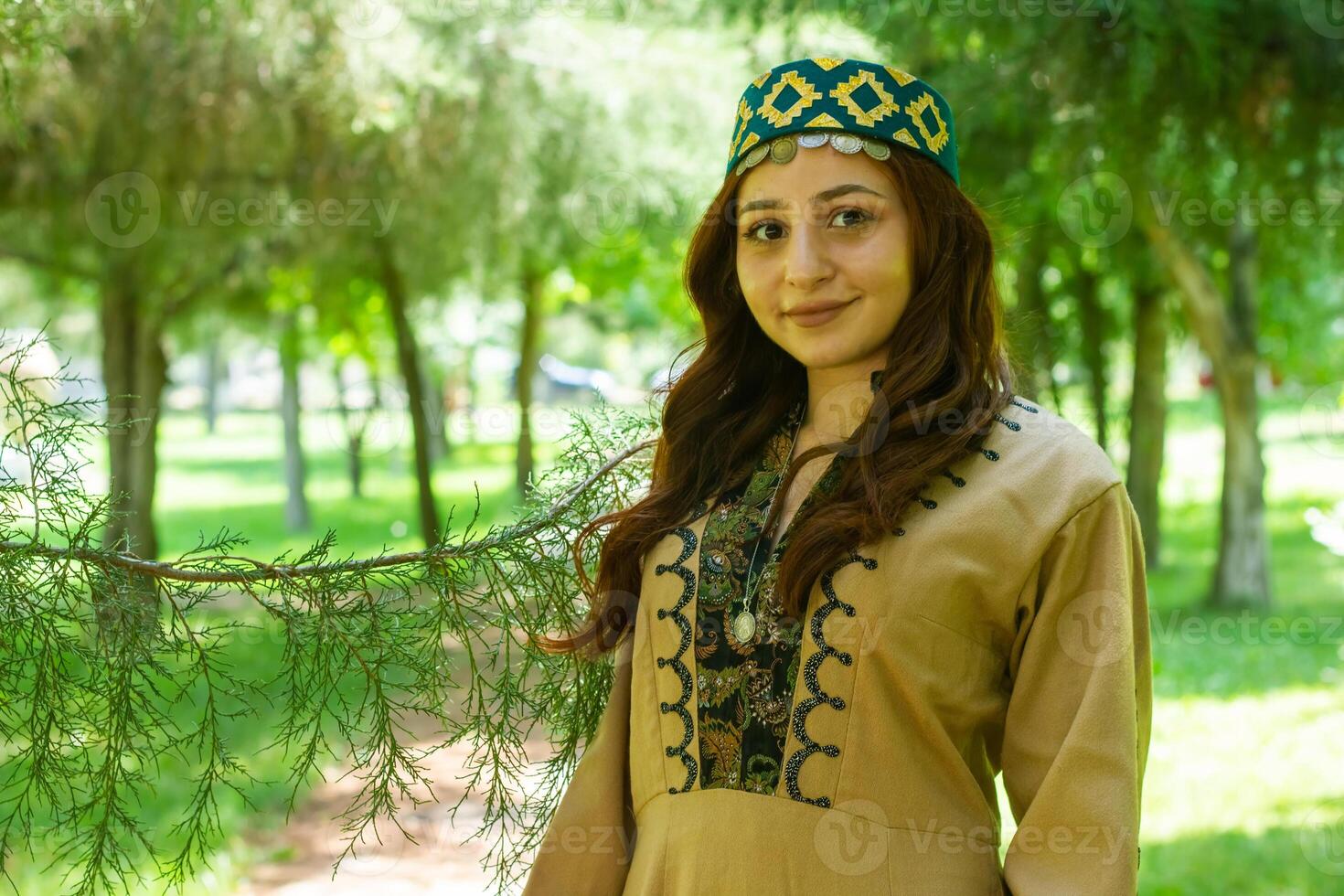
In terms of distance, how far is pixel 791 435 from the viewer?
7.04 ft

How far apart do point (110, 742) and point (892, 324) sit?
133 centimetres

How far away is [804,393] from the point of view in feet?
7.25

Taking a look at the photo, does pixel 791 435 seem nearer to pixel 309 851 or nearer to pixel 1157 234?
pixel 309 851

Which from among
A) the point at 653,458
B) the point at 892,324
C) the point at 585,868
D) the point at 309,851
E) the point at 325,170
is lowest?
the point at 309,851

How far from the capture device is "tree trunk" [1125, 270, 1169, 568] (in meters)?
11.4

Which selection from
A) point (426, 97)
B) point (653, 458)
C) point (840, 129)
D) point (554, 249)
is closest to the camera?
point (840, 129)

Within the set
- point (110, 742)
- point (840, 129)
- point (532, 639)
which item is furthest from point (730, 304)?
point (110, 742)

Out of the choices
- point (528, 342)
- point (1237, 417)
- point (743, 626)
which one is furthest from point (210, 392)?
point (743, 626)

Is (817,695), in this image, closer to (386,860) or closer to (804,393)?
(804,393)

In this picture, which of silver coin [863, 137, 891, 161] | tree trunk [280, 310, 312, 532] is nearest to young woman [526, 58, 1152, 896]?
silver coin [863, 137, 891, 161]

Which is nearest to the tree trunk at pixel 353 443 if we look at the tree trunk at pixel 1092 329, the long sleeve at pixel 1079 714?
the tree trunk at pixel 1092 329

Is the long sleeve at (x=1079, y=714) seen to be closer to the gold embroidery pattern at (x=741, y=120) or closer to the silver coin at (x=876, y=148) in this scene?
the silver coin at (x=876, y=148)

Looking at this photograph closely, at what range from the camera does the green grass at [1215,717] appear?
504 cm

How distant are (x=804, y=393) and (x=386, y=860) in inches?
156
